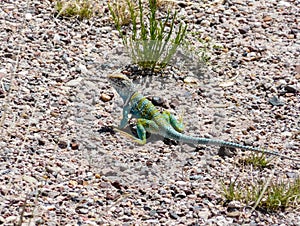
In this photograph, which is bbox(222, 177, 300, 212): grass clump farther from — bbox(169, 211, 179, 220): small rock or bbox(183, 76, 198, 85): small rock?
bbox(183, 76, 198, 85): small rock

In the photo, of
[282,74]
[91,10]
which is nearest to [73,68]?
[91,10]

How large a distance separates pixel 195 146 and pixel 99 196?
42.2 inches

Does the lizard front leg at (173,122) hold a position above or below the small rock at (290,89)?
below

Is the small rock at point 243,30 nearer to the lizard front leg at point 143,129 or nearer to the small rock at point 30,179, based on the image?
the lizard front leg at point 143,129

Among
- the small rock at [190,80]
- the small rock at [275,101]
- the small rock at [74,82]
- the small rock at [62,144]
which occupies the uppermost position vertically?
the small rock at [275,101]

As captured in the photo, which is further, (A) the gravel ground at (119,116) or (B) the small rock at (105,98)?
(B) the small rock at (105,98)

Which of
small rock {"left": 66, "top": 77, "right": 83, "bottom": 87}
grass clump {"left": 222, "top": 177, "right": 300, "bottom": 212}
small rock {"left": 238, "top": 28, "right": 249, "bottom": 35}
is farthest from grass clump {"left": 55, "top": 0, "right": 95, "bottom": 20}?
grass clump {"left": 222, "top": 177, "right": 300, "bottom": 212}

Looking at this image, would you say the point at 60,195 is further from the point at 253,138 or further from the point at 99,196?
the point at 253,138

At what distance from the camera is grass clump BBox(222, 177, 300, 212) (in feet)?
16.8

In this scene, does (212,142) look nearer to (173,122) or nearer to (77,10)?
(173,122)

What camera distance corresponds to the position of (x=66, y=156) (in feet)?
18.4

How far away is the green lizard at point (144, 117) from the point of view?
5.96 m

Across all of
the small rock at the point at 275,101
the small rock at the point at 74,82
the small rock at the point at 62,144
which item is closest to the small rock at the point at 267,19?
the small rock at the point at 275,101

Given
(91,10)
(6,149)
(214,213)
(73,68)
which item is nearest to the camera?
(214,213)
